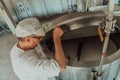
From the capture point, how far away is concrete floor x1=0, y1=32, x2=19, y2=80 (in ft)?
7.06

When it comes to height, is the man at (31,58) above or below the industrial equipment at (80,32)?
above

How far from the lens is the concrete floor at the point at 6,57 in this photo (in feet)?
7.06

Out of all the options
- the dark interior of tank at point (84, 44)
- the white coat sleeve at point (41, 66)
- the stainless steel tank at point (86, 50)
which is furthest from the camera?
the dark interior of tank at point (84, 44)

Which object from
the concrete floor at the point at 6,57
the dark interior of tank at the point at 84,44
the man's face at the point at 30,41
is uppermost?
the man's face at the point at 30,41

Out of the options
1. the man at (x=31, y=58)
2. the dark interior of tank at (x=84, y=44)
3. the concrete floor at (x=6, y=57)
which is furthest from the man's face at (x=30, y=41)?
the concrete floor at (x=6, y=57)

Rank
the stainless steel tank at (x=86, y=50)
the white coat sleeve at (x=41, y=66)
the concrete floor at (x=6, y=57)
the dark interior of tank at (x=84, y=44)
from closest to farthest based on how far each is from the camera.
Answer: the white coat sleeve at (x=41, y=66)
the stainless steel tank at (x=86, y=50)
the dark interior of tank at (x=84, y=44)
the concrete floor at (x=6, y=57)

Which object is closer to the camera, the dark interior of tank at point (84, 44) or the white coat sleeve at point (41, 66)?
the white coat sleeve at point (41, 66)

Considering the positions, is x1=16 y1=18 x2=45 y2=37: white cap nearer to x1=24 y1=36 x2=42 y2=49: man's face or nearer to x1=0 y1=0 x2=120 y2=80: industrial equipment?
x1=24 y1=36 x2=42 y2=49: man's face

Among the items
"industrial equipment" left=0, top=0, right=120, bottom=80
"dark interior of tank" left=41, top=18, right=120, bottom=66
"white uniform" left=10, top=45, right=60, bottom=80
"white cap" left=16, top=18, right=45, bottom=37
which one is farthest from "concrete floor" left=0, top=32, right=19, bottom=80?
"white cap" left=16, top=18, right=45, bottom=37

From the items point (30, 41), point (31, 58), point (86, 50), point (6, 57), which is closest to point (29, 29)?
point (30, 41)

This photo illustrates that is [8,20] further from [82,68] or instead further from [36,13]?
[82,68]

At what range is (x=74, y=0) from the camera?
2.08 m

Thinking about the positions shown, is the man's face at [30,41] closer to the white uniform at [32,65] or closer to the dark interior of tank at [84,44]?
the white uniform at [32,65]

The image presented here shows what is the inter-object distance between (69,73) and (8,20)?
114cm
